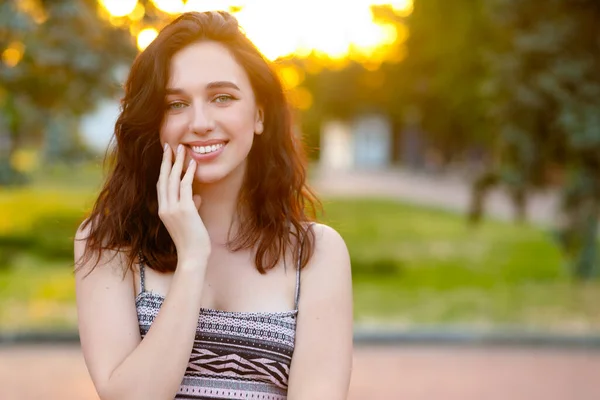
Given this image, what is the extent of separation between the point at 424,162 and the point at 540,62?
45466 mm

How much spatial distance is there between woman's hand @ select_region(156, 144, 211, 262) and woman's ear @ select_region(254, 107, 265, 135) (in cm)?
27

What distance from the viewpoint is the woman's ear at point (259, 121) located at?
2.50 meters

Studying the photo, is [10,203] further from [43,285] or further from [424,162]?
[424,162]

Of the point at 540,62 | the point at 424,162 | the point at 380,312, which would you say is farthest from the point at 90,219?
the point at 424,162

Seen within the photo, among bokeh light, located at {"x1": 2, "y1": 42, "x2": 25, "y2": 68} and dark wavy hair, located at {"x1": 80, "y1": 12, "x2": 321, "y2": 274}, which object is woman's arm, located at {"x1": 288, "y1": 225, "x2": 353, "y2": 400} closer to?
dark wavy hair, located at {"x1": 80, "y1": 12, "x2": 321, "y2": 274}

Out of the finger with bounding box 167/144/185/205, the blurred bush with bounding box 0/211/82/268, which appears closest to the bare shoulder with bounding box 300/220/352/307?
the finger with bounding box 167/144/185/205

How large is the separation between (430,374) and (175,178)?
5.95 metres

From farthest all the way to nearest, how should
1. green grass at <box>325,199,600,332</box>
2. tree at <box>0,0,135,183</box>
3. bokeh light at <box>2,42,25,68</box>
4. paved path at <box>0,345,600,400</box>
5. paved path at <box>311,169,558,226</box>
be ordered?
paved path at <box>311,169,558,226</box>, bokeh light at <box>2,42,25,68</box>, tree at <box>0,0,135,183</box>, green grass at <box>325,199,600,332</box>, paved path at <box>0,345,600,400</box>

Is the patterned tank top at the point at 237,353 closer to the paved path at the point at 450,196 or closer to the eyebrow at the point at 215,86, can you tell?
the eyebrow at the point at 215,86

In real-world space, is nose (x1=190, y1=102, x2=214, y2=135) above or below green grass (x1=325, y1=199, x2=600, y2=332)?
above

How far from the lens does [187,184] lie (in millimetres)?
2273

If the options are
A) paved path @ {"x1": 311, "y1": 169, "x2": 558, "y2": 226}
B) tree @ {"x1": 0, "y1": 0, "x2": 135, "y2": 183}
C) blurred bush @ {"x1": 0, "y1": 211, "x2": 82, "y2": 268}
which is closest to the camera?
tree @ {"x1": 0, "y1": 0, "x2": 135, "y2": 183}

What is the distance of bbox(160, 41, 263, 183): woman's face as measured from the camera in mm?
2279

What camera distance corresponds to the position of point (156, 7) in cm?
1115
